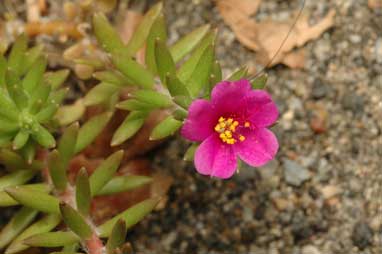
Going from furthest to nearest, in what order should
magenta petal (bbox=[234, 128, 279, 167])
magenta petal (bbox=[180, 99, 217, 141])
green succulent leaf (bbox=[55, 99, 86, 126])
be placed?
green succulent leaf (bbox=[55, 99, 86, 126]) → magenta petal (bbox=[234, 128, 279, 167]) → magenta petal (bbox=[180, 99, 217, 141])

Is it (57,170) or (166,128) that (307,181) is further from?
(57,170)

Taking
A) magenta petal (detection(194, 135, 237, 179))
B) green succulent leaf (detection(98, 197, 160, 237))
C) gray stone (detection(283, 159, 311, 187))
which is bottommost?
gray stone (detection(283, 159, 311, 187))

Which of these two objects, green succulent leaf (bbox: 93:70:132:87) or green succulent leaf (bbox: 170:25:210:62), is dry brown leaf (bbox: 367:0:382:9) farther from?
green succulent leaf (bbox: 93:70:132:87)

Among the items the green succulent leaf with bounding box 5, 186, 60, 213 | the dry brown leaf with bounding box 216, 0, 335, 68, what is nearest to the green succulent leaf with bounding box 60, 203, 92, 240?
the green succulent leaf with bounding box 5, 186, 60, 213

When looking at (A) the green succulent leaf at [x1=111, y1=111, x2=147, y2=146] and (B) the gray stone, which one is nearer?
(A) the green succulent leaf at [x1=111, y1=111, x2=147, y2=146]

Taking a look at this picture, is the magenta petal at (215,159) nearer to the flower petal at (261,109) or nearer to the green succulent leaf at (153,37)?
the flower petal at (261,109)

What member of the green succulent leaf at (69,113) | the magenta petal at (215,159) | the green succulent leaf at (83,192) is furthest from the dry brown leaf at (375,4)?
the green succulent leaf at (83,192)
